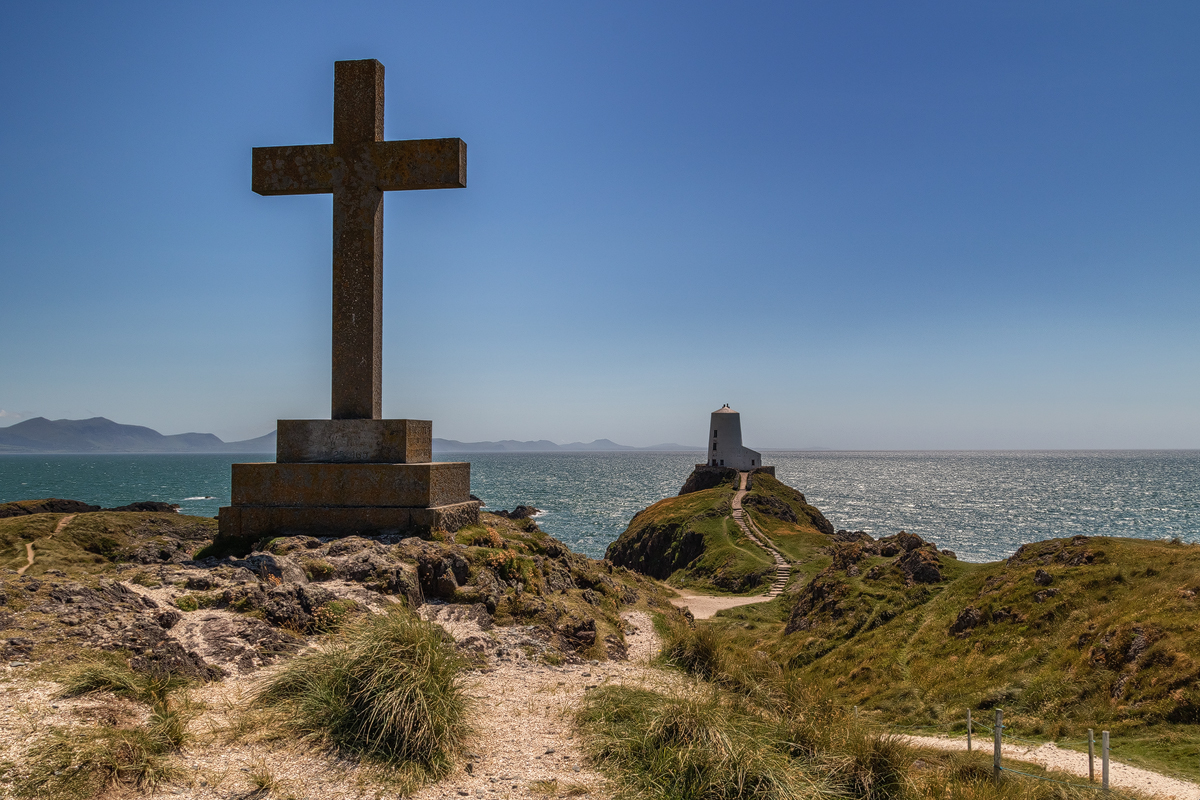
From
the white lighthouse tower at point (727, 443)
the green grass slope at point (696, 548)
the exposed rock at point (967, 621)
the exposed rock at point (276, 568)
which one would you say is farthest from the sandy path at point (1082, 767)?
the white lighthouse tower at point (727, 443)

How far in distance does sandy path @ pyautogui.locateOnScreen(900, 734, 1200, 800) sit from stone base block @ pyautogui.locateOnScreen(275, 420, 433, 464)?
295 inches

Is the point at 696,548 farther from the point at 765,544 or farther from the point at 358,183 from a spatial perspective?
the point at 358,183

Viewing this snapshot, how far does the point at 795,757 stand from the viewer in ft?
17.7

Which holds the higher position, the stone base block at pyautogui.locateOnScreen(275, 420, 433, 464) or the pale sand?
the stone base block at pyautogui.locateOnScreen(275, 420, 433, 464)

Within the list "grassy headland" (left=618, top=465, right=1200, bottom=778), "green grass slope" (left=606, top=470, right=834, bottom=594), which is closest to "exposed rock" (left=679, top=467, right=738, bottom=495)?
"green grass slope" (left=606, top=470, right=834, bottom=594)

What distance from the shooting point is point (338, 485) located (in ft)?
32.7

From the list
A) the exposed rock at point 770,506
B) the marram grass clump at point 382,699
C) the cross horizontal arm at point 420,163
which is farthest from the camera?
the exposed rock at point 770,506

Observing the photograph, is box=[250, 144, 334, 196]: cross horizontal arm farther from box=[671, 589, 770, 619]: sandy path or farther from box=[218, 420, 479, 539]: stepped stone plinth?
box=[671, 589, 770, 619]: sandy path

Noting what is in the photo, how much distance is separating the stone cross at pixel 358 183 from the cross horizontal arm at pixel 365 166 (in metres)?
0.02

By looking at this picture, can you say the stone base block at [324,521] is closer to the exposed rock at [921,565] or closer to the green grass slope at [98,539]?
the green grass slope at [98,539]

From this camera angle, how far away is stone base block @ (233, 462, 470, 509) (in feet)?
32.4

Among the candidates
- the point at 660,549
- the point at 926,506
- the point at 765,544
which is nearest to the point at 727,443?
the point at 660,549

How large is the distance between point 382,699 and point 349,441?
582cm

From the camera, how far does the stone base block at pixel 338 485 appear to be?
32.4 ft
